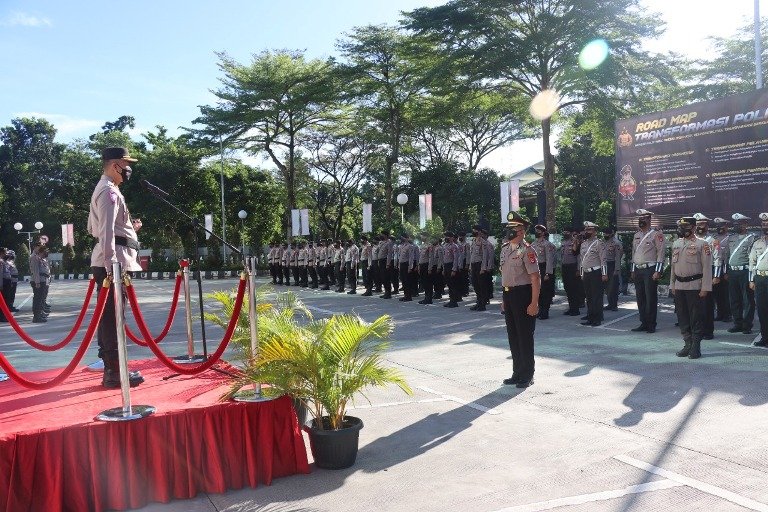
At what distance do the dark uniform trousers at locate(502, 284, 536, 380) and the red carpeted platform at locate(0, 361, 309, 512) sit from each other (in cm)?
309

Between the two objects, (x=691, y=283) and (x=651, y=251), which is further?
(x=651, y=251)

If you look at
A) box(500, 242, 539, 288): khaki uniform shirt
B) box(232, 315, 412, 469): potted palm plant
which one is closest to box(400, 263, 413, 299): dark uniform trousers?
box(500, 242, 539, 288): khaki uniform shirt

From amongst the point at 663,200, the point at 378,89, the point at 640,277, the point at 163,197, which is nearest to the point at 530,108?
the point at 378,89

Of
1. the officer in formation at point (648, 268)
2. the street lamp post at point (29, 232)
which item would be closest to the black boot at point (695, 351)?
the officer in formation at point (648, 268)

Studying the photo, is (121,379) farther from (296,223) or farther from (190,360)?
(296,223)

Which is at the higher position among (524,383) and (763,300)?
(763,300)

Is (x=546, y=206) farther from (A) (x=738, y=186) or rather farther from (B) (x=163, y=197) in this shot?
(B) (x=163, y=197)

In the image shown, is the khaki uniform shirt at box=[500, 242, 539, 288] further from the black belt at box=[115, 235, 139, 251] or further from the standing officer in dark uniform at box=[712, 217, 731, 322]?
the standing officer in dark uniform at box=[712, 217, 731, 322]

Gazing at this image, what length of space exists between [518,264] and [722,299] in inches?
241

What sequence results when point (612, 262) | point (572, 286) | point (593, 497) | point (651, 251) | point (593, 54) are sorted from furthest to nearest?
1. point (593, 54)
2. point (572, 286)
3. point (612, 262)
4. point (651, 251)
5. point (593, 497)

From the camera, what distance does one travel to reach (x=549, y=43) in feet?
63.9

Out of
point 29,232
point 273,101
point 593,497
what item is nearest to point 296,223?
point 273,101

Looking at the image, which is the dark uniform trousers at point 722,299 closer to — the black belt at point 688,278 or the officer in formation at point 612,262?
the officer in formation at point 612,262

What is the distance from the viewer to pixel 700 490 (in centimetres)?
391
